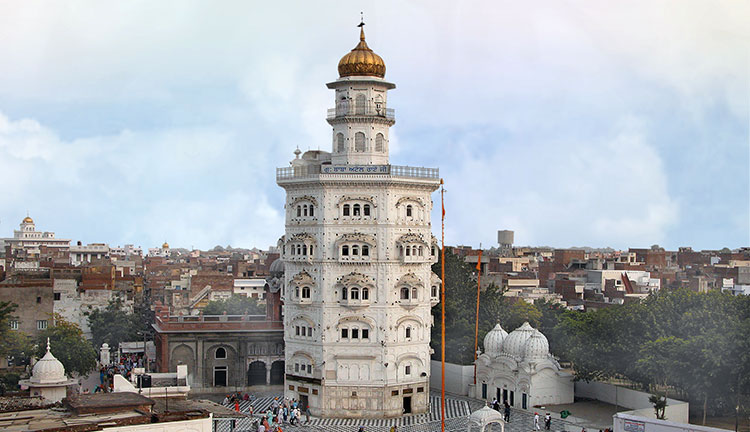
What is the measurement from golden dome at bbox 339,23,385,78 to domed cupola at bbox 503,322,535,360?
18199 millimetres

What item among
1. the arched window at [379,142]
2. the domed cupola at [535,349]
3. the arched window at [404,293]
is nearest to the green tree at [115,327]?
the arched window at [404,293]

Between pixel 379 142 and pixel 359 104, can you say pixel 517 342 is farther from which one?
pixel 359 104

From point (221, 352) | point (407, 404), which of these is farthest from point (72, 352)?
point (407, 404)

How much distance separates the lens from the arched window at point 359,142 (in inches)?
2178

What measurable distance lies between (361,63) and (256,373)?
23377 mm

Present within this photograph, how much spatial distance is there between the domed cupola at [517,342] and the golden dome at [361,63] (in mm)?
18199

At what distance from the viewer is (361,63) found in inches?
→ 2172

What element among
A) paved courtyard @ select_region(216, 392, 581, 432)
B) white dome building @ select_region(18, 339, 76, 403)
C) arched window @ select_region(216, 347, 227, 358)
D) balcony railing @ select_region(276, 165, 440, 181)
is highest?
balcony railing @ select_region(276, 165, 440, 181)

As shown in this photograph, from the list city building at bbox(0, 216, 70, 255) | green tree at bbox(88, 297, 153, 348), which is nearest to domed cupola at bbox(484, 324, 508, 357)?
green tree at bbox(88, 297, 153, 348)

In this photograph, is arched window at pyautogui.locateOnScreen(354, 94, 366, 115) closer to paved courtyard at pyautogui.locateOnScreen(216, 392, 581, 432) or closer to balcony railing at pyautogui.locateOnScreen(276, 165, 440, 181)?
balcony railing at pyautogui.locateOnScreen(276, 165, 440, 181)

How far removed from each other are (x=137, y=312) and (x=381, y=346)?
142 ft

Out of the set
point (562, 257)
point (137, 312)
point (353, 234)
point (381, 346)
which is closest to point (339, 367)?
point (381, 346)

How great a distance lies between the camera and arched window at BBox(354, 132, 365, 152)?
55.3 m

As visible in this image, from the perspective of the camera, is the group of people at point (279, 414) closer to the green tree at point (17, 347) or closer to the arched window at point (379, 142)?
the arched window at point (379, 142)
